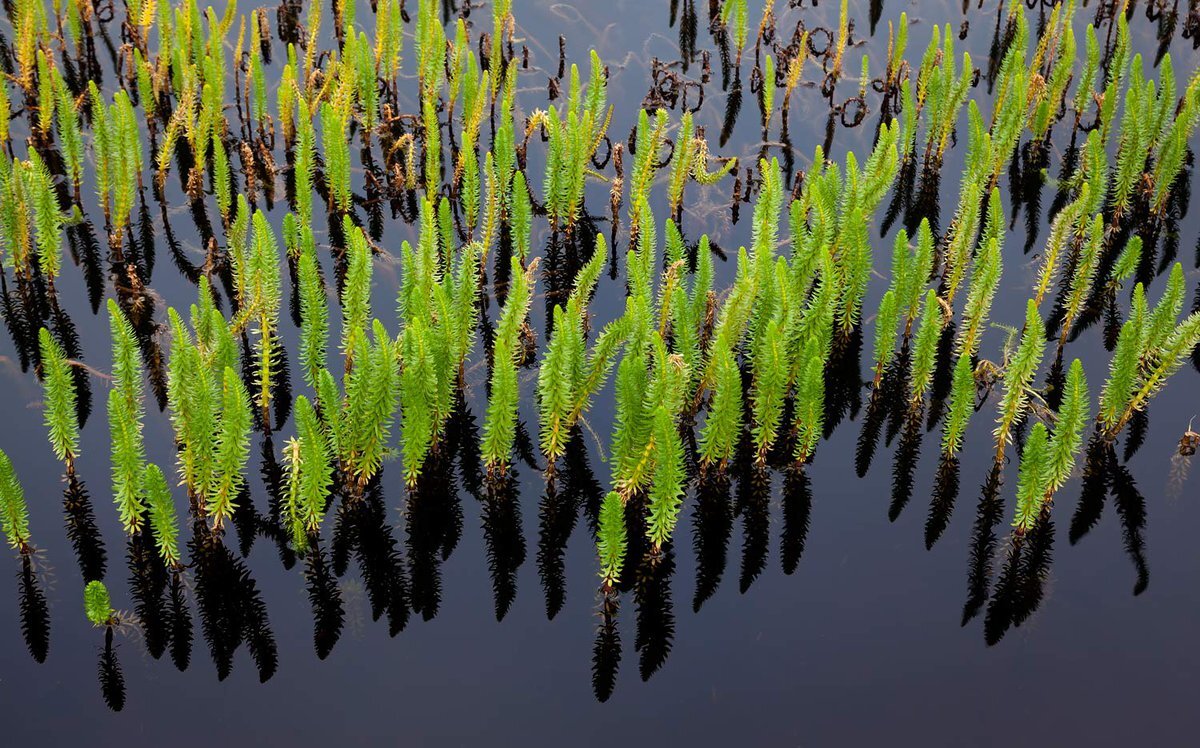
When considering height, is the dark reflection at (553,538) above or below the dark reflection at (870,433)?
below

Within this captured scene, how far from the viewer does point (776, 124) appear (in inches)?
176

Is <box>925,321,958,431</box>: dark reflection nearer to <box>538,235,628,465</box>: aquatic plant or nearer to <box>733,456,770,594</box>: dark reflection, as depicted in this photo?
<box>733,456,770,594</box>: dark reflection

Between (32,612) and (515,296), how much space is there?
1.23 metres

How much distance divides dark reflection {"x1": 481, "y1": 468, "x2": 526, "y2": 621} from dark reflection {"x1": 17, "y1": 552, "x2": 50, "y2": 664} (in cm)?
89

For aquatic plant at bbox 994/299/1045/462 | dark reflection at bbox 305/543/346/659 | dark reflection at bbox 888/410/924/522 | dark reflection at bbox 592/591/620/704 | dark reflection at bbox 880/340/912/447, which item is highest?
aquatic plant at bbox 994/299/1045/462

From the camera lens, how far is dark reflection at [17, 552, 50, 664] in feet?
8.09

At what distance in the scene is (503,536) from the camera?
110 inches

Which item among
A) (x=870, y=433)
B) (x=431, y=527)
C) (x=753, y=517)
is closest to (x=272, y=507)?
(x=431, y=527)

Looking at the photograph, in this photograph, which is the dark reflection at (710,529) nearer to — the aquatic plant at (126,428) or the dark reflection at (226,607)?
the dark reflection at (226,607)

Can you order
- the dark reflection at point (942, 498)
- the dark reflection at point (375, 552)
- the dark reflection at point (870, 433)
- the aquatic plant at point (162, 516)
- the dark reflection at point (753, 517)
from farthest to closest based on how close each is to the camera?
1. the dark reflection at point (870, 433)
2. the dark reflection at point (942, 498)
3. the dark reflection at point (753, 517)
4. the dark reflection at point (375, 552)
5. the aquatic plant at point (162, 516)

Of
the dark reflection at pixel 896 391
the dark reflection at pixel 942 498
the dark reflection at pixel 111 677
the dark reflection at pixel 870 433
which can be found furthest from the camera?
the dark reflection at pixel 896 391

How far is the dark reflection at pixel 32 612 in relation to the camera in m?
2.47

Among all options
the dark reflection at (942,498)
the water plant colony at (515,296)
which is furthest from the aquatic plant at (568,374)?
the dark reflection at (942,498)

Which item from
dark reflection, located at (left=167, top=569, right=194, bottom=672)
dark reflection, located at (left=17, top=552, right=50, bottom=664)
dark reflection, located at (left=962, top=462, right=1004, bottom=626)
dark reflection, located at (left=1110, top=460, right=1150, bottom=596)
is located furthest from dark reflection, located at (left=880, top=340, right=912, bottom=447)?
dark reflection, located at (left=17, top=552, right=50, bottom=664)
